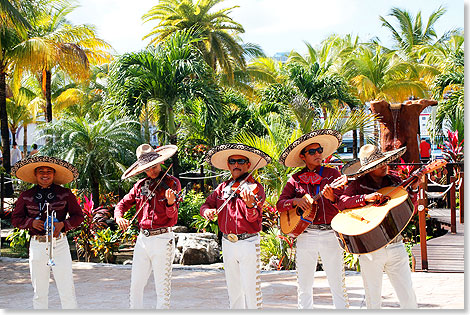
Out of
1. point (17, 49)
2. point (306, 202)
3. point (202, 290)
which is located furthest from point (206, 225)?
point (17, 49)

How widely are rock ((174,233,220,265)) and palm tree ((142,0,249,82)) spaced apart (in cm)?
1292

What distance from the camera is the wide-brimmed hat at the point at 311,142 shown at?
5.06 m

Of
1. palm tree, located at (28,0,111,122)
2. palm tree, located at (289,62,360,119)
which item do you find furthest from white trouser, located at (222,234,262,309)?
palm tree, located at (289,62,360,119)

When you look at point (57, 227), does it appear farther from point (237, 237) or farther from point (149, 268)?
point (237, 237)

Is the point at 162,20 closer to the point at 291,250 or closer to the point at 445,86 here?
the point at 445,86

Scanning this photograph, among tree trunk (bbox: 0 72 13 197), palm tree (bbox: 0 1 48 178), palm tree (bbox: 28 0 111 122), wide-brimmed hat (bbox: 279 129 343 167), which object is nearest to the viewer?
wide-brimmed hat (bbox: 279 129 343 167)

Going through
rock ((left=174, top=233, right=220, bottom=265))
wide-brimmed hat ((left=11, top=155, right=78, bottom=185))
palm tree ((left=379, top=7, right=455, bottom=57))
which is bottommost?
rock ((left=174, top=233, right=220, bottom=265))

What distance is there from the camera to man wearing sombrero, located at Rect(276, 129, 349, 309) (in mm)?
4855

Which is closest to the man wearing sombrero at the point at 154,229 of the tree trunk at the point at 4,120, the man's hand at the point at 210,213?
the man's hand at the point at 210,213

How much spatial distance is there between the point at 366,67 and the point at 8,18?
17661 millimetres

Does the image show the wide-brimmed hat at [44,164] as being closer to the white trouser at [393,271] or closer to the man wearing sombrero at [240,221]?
the man wearing sombrero at [240,221]

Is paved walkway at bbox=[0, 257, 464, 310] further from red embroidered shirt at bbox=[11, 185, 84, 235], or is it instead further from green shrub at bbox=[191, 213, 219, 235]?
green shrub at bbox=[191, 213, 219, 235]

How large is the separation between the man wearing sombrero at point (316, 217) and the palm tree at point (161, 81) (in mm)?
7200

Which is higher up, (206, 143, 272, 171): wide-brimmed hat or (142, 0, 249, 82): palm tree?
(142, 0, 249, 82): palm tree
